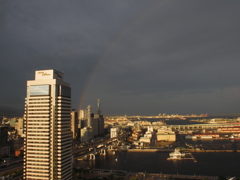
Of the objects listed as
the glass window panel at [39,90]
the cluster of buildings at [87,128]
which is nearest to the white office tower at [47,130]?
the glass window panel at [39,90]

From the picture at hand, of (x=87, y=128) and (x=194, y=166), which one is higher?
(x=87, y=128)

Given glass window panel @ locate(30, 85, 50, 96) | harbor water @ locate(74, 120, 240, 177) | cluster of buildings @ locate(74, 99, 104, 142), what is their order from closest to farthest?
1. glass window panel @ locate(30, 85, 50, 96)
2. harbor water @ locate(74, 120, 240, 177)
3. cluster of buildings @ locate(74, 99, 104, 142)

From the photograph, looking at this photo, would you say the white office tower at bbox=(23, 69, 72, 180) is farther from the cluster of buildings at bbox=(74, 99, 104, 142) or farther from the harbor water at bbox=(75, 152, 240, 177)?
the cluster of buildings at bbox=(74, 99, 104, 142)

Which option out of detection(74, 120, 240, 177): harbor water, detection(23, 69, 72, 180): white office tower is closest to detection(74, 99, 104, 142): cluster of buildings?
detection(74, 120, 240, 177): harbor water

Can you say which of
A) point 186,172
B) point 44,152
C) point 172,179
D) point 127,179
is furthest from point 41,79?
point 186,172

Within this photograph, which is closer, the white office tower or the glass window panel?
the white office tower

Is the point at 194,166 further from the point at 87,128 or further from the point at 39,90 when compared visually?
the point at 87,128

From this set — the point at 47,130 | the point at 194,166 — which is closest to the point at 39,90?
A: the point at 47,130

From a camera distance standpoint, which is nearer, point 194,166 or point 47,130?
point 47,130

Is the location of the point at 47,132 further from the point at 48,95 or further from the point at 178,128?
the point at 178,128
